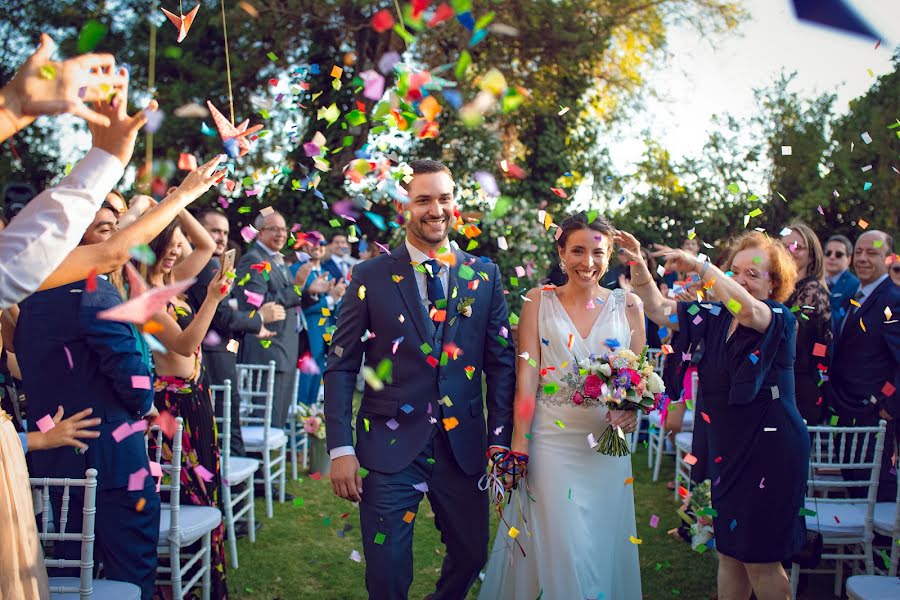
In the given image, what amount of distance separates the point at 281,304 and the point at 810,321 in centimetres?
398

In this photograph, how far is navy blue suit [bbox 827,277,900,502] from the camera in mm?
4545

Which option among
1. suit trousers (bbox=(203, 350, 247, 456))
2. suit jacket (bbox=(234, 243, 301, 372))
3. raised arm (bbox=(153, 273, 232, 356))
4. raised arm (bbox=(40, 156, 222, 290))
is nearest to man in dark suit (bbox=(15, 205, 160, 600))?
raised arm (bbox=(153, 273, 232, 356))

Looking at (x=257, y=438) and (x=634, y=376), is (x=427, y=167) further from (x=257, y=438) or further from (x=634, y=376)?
(x=257, y=438)

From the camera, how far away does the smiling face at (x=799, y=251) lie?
4.79 m

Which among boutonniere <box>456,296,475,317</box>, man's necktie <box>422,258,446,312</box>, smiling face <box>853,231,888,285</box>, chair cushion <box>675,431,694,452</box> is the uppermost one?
smiling face <box>853,231,888,285</box>

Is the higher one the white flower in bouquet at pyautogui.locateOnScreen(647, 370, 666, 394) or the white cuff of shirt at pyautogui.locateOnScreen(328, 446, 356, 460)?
the white flower in bouquet at pyautogui.locateOnScreen(647, 370, 666, 394)

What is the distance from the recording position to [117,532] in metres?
3.02

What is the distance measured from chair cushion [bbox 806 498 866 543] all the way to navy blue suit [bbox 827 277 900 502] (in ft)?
1.61

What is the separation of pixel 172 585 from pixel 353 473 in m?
1.28

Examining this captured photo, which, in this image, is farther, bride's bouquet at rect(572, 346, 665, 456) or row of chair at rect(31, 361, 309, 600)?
bride's bouquet at rect(572, 346, 665, 456)

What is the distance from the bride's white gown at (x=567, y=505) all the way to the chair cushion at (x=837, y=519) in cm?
110

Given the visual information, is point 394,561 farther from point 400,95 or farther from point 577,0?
point 577,0

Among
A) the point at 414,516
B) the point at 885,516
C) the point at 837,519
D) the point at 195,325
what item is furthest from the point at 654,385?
the point at 195,325

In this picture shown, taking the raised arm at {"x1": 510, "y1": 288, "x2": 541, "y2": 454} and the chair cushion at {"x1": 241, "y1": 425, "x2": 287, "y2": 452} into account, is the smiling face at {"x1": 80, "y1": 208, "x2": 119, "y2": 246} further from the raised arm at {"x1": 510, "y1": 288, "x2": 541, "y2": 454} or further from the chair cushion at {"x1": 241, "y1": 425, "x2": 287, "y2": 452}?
the chair cushion at {"x1": 241, "y1": 425, "x2": 287, "y2": 452}
